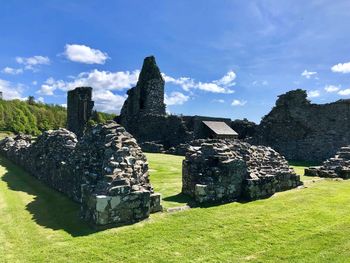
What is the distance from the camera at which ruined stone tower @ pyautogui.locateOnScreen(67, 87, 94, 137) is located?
3341 centimetres

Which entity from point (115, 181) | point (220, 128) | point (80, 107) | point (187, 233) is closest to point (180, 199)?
point (187, 233)

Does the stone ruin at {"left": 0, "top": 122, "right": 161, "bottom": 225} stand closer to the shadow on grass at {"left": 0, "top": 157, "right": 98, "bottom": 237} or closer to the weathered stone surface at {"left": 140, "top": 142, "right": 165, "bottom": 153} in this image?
the shadow on grass at {"left": 0, "top": 157, "right": 98, "bottom": 237}

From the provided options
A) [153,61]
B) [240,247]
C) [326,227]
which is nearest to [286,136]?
[153,61]

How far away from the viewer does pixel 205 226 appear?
7773 mm

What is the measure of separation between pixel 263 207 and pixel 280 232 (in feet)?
6.16

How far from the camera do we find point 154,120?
33312mm

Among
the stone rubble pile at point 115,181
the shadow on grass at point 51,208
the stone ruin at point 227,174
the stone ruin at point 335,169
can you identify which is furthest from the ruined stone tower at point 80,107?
the stone rubble pile at point 115,181

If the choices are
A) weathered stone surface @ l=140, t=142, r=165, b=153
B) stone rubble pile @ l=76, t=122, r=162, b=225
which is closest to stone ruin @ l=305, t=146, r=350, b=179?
stone rubble pile @ l=76, t=122, r=162, b=225

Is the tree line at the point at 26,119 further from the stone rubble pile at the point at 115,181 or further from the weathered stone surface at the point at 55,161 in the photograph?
the stone rubble pile at the point at 115,181

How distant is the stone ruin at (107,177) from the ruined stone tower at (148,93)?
24397mm

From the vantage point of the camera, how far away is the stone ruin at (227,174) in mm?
9875

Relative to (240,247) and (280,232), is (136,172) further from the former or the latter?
(280,232)

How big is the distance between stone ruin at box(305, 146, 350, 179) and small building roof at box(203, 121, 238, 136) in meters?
12.3

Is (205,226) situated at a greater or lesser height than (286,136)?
lesser
